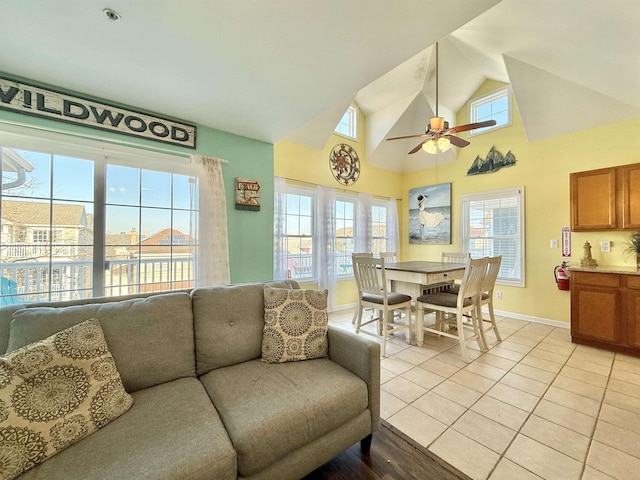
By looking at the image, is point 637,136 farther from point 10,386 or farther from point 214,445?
point 10,386

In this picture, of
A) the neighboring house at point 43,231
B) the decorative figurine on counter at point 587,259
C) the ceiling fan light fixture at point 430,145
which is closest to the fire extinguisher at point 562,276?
Result: the decorative figurine on counter at point 587,259

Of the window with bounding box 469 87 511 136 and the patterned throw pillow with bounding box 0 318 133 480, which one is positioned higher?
the window with bounding box 469 87 511 136

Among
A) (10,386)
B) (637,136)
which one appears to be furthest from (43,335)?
(637,136)

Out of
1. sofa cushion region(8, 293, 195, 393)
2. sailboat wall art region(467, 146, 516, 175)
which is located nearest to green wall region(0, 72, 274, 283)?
sofa cushion region(8, 293, 195, 393)

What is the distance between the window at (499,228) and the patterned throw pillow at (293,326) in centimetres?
379

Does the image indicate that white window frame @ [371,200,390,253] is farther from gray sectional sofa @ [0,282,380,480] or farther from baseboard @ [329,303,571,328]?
gray sectional sofa @ [0,282,380,480]

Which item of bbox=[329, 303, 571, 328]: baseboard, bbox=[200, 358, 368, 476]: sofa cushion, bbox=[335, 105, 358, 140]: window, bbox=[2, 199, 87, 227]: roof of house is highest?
bbox=[335, 105, 358, 140]: window

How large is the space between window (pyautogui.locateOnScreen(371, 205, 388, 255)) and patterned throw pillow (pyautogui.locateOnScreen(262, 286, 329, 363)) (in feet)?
11.5

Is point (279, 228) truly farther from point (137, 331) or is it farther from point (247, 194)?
point (137, 331)

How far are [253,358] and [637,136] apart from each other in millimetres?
4868

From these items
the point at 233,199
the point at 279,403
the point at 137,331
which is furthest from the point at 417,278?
the point at 137,331

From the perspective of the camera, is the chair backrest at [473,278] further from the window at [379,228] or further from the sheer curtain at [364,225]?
the window at [379,228]

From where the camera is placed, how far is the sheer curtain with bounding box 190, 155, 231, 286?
9.09 ft

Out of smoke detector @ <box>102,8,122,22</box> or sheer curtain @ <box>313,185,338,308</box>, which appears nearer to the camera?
smoke detector @ <box>102,8,122,22</box>
